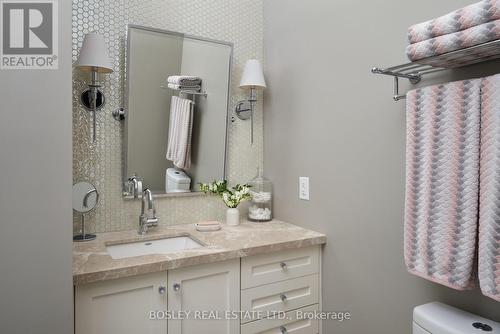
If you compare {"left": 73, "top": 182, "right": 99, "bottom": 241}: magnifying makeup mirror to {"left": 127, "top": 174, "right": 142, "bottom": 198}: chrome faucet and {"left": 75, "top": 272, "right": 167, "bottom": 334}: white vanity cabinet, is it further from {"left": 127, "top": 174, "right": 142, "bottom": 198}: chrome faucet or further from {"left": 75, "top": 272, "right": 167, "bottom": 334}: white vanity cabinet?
{"left": 75, "top": 272, "right": 167, "bottom": 334}: white vanity cabinet

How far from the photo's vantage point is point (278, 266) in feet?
5.31

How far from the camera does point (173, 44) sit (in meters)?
1.87

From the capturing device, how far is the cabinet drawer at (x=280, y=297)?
1.54m

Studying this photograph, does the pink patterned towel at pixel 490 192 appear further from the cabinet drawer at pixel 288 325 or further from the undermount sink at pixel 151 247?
the undermount sink at pixel 151 247

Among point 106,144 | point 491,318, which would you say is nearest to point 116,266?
point 106,144

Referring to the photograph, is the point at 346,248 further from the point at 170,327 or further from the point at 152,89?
the point at 152,89

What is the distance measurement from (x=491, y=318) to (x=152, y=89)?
5.80 feet

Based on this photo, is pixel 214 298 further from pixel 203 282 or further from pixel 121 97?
pixel 121 97

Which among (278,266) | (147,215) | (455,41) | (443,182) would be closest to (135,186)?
(147,215)

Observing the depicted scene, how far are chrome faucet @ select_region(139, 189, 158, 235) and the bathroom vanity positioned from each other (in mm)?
48

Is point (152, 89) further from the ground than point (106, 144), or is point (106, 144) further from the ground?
point (152, 89)

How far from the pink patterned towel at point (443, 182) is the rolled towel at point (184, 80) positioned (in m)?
1.21

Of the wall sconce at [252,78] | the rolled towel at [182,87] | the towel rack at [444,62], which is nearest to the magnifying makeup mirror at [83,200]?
the rolled towel at [182,87]

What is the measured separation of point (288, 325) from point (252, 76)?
1.38 meters
